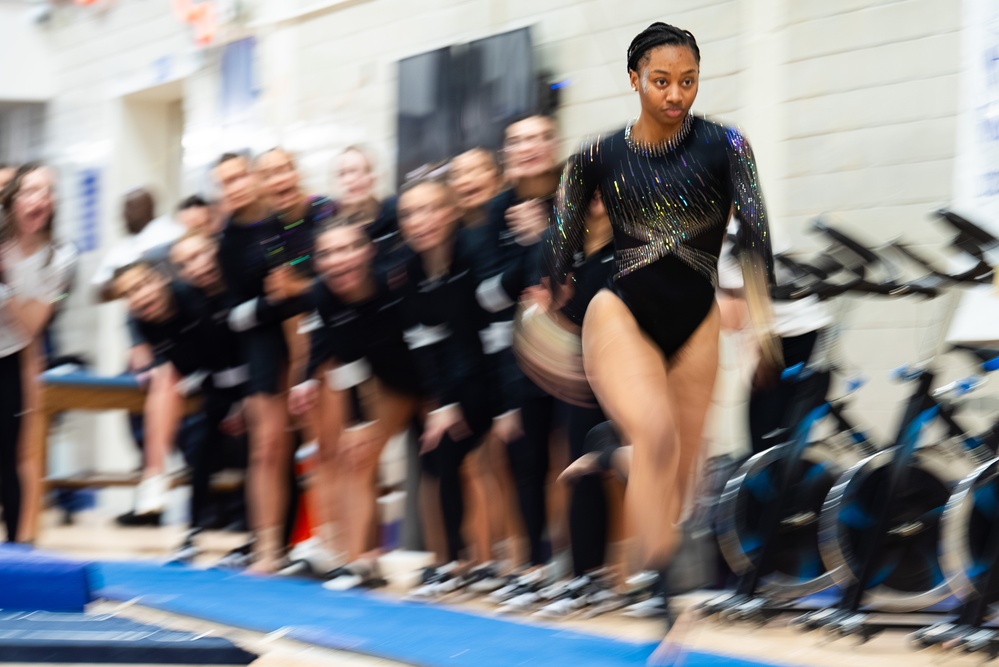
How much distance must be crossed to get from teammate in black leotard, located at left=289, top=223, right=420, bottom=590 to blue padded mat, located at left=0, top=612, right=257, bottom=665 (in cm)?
191

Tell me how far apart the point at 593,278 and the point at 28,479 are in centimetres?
307

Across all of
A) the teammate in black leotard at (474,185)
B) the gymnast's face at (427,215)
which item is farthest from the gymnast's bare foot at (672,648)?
the teammate in black leotard at (474,185)

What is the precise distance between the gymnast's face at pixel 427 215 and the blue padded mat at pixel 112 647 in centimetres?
203

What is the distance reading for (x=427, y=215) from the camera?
5.48 m

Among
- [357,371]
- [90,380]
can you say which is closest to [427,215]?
[357,371]

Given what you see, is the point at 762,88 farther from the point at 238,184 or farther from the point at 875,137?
the point at 238,184

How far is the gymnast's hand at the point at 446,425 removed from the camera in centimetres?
554

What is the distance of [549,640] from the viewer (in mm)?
4250

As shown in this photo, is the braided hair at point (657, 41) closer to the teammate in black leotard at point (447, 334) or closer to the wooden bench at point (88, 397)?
the teammate in black leotard at point (447, 334)

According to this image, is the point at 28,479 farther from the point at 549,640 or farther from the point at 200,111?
the point at 200,111

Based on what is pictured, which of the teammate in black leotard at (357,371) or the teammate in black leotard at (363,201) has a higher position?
the teammate in black leotard at (363,201)

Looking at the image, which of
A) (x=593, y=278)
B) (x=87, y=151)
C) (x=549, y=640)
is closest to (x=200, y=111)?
(x=87, y=151)

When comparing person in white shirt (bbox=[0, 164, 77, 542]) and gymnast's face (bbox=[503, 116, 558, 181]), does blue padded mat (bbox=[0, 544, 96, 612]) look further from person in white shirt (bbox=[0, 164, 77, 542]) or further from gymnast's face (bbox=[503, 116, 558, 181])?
gymnast's face (bbox=[503, 116, 558, 181])

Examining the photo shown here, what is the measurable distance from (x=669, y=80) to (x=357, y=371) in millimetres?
2639
